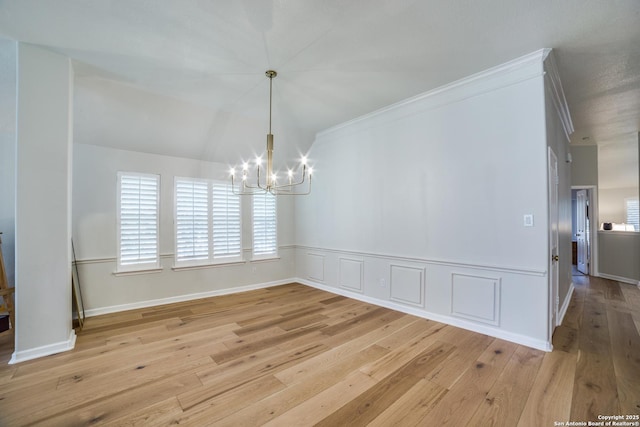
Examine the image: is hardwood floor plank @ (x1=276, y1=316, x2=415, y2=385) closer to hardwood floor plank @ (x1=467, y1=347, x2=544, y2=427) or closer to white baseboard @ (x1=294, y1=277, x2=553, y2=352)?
white baseboard @ (x1=294, y1=277, x2=553, y2=352)

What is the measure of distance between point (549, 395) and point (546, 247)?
4.58ft

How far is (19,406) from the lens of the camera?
202 cm

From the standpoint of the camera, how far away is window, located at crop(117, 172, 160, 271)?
4.14 m

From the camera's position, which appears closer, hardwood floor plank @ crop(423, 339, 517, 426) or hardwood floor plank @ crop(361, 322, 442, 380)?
hardwood floor plank @ crop(423, 339, 517, 426)

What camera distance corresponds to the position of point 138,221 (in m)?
4.26

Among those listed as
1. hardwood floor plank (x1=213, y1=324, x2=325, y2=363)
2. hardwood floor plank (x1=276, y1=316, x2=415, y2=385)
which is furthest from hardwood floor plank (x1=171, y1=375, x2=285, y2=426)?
hardwood floor plank (x1=213, y1=324, x2=325, y2=363)

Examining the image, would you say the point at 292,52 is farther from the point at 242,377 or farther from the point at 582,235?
the point at 582,235

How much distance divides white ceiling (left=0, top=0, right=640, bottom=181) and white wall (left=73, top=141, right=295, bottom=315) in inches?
9.9

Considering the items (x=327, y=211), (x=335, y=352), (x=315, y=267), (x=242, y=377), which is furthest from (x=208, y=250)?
(x=335, y=352)

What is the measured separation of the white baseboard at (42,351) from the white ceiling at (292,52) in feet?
8.60

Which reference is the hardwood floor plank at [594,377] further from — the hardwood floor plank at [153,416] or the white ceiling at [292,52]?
the white ceiling at [292,52]

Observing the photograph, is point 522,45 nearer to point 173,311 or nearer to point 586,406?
point 586,406

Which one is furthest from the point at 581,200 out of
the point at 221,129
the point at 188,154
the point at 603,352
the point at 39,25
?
the point at 39,25

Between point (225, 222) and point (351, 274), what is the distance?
8.21 feet
